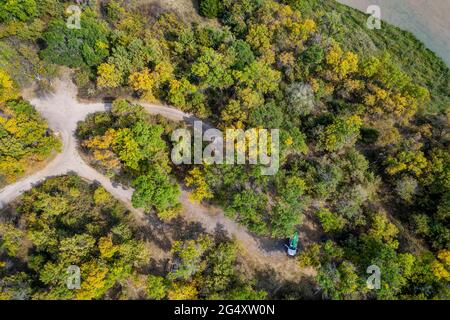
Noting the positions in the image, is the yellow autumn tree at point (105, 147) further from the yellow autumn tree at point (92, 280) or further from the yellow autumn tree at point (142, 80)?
the yellow autumn tree at point (92, 280)

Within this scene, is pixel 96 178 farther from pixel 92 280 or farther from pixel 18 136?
pixel 92 280

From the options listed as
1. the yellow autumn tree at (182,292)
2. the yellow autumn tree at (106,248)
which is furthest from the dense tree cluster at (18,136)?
the yellow autumn tree at (182,292)

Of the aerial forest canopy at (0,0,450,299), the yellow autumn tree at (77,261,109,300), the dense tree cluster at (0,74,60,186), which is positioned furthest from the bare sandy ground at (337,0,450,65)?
the yellow autumn tree at (77,261,109,300)

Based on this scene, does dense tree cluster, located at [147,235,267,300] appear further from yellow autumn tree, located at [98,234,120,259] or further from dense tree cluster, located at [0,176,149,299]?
yellow autumn tree, located at [98,234,120,259]

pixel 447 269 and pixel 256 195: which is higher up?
pixel 256 195

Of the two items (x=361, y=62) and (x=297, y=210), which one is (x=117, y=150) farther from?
(x=361, y=62)

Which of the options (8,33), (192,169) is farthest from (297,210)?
(8,33)

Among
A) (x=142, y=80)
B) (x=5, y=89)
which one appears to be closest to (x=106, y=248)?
(x=142, y=80)
